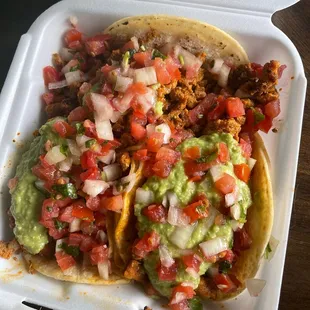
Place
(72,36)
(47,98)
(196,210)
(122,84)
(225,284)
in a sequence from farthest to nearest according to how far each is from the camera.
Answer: (72,36) → (47,98) → (122,84) → (225,284) → (196,210)

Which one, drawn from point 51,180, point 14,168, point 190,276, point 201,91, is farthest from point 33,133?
point 190,276

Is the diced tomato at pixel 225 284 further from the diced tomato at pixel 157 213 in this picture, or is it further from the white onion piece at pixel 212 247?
the diced tomato at pixel 157 213

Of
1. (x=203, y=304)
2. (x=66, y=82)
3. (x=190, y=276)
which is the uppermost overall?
(x=66, y=82)

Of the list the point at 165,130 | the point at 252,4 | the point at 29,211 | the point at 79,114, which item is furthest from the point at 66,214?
the point at 252,4

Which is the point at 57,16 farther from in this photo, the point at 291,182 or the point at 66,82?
the point at 291,182

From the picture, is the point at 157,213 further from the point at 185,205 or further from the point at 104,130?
the point at 104,130
